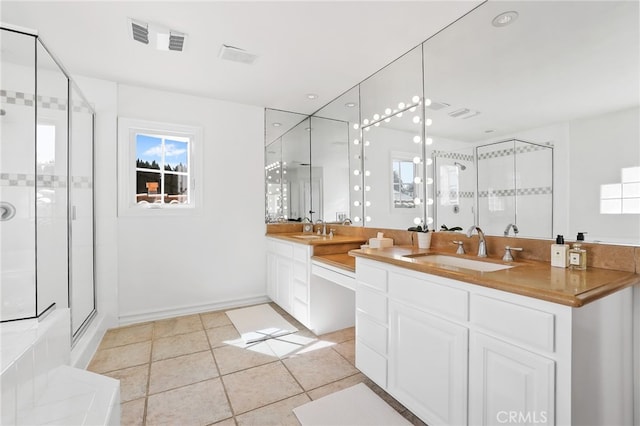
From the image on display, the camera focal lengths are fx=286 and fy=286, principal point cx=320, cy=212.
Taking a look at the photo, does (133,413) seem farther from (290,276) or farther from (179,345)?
(290,276)

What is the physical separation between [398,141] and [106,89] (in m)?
2.99

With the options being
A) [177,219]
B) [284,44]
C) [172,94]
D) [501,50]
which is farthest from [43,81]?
[501,50]

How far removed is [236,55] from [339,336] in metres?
2.69

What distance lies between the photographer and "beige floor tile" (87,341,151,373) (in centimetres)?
221

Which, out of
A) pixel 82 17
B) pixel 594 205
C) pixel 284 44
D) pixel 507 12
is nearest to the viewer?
pixel 594 205

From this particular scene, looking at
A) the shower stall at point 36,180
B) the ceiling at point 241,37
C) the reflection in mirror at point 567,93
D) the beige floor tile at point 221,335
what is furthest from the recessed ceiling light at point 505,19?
the beige floor tile at point 221,335

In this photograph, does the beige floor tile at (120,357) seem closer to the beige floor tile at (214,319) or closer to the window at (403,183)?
the beige floor tile at (214,319)

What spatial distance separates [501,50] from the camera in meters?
1.81

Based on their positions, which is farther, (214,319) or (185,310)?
(185,310)

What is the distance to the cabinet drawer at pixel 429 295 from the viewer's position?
1.30m

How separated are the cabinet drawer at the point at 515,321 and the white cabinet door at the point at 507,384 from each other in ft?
0.15

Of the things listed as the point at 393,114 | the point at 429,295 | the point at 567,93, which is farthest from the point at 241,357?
the point at 567,93

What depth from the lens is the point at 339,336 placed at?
106 inches

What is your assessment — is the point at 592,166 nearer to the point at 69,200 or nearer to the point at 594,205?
the point at 594,205
